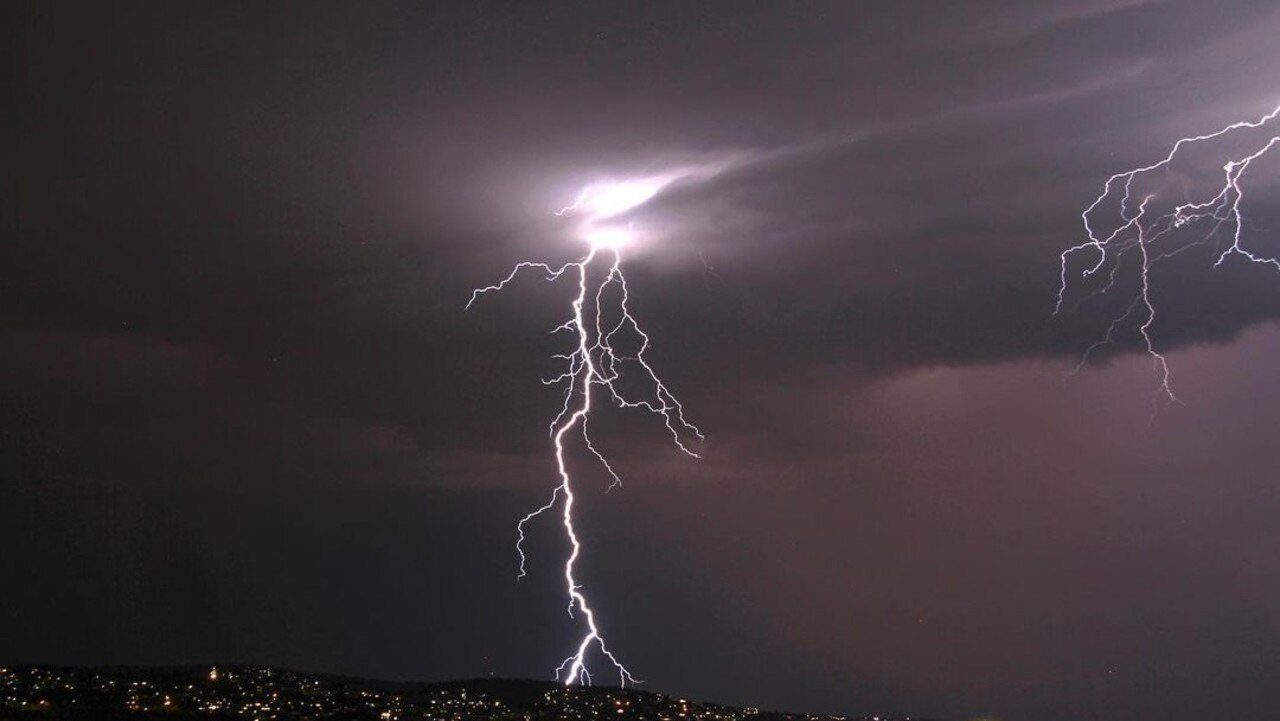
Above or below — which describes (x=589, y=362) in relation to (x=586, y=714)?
above

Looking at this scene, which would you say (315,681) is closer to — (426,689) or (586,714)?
(426,689)

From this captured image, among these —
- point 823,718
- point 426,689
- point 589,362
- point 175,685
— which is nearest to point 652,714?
point 823,718

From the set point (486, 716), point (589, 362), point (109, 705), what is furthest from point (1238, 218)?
point (109, 705)

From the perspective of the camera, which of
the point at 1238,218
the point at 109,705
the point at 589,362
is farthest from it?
the point at 109,705

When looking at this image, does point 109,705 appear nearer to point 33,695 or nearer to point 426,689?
point 33,695

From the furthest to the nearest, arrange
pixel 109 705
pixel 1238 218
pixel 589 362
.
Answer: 1. pixel 109 705
2. pixel 589 362
3. pixel 1238 218

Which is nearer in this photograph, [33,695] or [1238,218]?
[1238,218]
